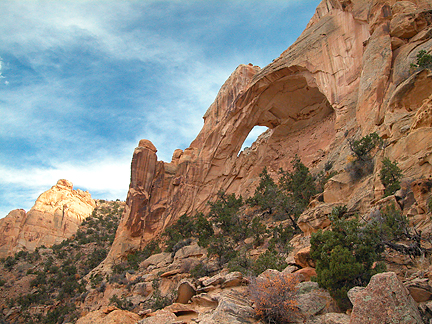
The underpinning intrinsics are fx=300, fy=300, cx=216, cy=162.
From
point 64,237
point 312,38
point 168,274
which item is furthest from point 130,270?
point 312,38

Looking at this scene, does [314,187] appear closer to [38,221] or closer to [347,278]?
[347,278]

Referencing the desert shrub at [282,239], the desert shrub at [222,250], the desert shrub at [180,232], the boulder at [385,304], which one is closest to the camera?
the boulder at [385,304]

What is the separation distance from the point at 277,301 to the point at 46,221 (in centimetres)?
4386

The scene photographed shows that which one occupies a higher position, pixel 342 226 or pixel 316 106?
pixel 316 106

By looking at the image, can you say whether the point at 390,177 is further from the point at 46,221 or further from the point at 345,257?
the point at 46,221

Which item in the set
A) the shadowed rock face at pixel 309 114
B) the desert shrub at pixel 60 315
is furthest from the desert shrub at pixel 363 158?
the desert shrub at pixel 60 315

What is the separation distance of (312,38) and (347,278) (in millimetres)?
23150

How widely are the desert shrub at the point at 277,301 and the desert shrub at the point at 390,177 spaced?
218 inches

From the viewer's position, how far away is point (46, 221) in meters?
41.8

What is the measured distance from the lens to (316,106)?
28578 millimetres

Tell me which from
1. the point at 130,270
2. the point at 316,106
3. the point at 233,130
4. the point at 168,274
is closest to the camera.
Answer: the point at 168,274

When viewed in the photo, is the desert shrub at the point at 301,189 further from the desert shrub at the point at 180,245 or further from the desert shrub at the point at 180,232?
the desert shrub at the point at 180,232

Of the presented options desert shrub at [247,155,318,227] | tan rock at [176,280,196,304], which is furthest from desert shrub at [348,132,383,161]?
tan rock at [176,280,196,304]

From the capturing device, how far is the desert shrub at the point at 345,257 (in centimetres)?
623
